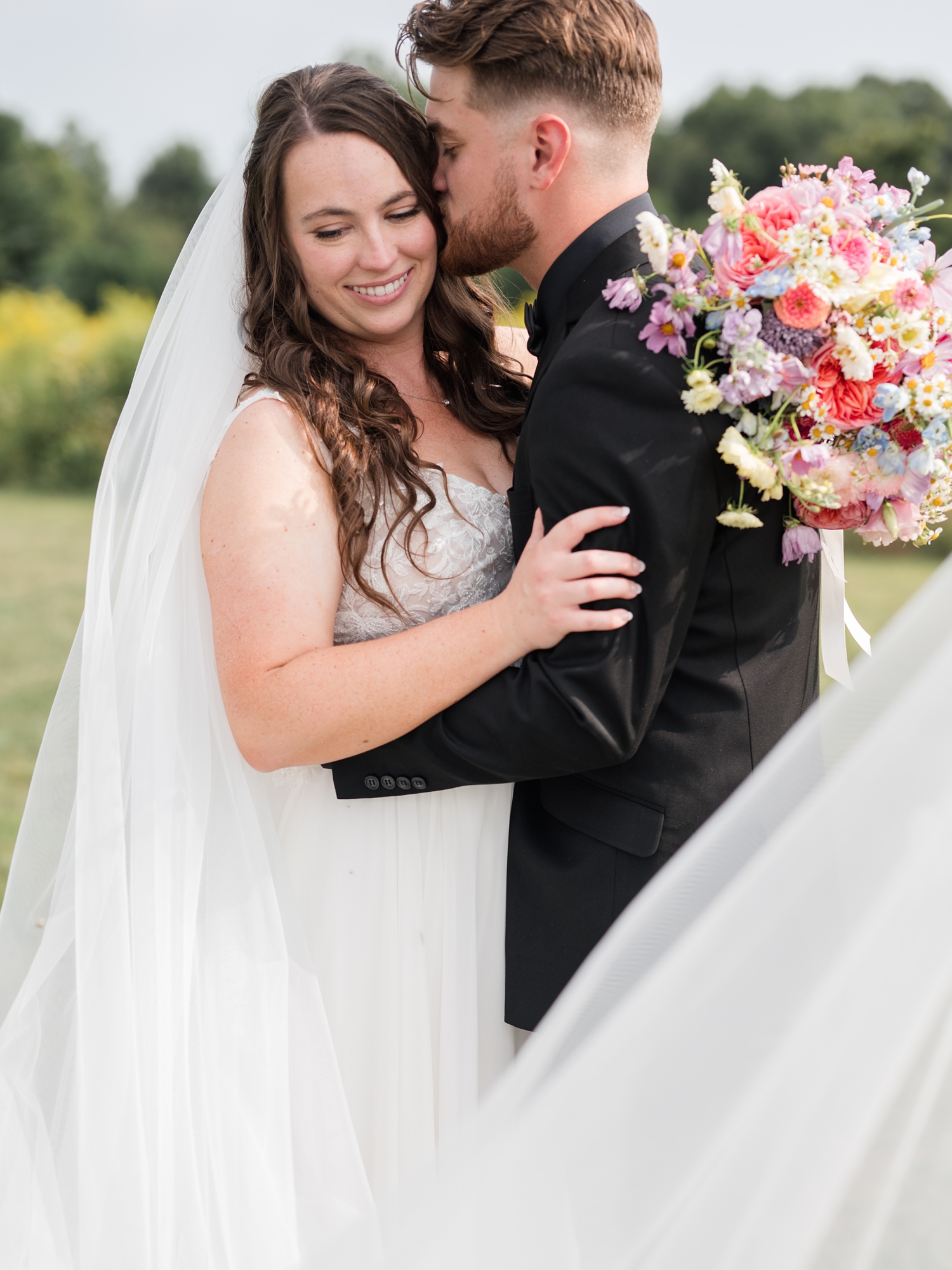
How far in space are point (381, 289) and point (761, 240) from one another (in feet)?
3.41

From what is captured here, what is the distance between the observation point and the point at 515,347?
124 inches

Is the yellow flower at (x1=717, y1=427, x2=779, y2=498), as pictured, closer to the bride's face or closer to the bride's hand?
the bride's hand

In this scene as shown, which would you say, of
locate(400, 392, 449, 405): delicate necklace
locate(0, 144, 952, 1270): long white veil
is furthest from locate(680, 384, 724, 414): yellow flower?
locate(400, 392, 449, 405): delicate necklace

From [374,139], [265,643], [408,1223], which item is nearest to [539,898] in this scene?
[265,643]

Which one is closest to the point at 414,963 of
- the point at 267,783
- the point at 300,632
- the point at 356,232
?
the point at 267,783

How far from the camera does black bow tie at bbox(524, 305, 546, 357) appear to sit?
2236 millimetres

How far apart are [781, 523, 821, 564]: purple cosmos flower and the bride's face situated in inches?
44.7

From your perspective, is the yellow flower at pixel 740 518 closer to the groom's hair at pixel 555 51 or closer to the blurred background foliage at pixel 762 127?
the groom's hair at pixel 555 51

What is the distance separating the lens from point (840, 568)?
7.97 ft

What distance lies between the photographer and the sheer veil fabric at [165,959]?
2.14m

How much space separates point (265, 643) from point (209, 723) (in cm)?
36

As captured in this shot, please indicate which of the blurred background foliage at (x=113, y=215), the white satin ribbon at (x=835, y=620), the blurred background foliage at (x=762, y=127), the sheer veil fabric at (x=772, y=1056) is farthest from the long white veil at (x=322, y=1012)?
the blurred background foliage at (x=762, y=127)

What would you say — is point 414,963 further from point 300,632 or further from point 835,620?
point 835,620

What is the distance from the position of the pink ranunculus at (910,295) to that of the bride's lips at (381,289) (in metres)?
1.19
